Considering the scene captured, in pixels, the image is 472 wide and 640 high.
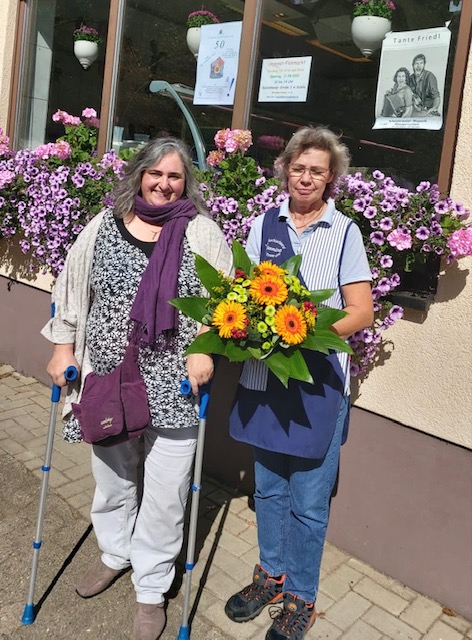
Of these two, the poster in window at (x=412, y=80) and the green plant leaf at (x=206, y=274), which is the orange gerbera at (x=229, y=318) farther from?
the poster in window at (x=412, y=80)

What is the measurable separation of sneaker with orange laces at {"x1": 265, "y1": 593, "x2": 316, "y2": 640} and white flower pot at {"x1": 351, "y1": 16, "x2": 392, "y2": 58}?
2.95m


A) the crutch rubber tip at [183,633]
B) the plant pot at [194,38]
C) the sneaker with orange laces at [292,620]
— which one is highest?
the plant pot at [194,38]

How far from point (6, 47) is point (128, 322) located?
14.3 ft

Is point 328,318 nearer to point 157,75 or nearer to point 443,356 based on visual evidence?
point 443,356

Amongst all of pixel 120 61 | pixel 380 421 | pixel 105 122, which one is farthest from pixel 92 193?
pixel 380 421

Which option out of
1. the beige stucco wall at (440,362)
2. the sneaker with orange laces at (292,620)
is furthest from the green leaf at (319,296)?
the sneaker with orange laces at (292,620)

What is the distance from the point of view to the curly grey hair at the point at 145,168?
2.59 metres

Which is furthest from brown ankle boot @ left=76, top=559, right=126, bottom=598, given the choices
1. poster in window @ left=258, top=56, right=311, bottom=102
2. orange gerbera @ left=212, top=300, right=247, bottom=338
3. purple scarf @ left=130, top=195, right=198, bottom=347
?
poster in window @ left=258, top=56, right=311, bottom=102

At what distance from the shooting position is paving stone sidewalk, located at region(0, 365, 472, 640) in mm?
2811

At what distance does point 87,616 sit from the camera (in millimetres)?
2814

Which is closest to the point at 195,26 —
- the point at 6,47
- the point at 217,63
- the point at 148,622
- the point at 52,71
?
the point at 217,63

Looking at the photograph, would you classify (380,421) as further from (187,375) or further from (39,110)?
(39,110)

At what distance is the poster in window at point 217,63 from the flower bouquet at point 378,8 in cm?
91

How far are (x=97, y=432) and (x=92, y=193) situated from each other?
2387 millimetres
